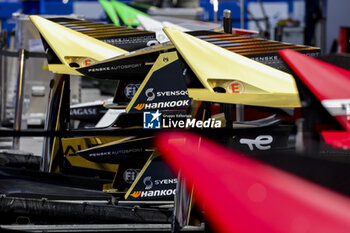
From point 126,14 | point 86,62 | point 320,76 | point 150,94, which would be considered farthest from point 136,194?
point 126,14

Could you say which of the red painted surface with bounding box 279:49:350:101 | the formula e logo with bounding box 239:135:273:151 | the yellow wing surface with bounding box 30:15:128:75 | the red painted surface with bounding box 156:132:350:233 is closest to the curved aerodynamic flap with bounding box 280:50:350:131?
the red painted surface with bounding box 279:49:350:101

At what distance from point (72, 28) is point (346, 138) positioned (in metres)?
2.84

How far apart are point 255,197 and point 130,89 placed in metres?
2.82

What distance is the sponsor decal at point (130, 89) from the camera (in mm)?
4277

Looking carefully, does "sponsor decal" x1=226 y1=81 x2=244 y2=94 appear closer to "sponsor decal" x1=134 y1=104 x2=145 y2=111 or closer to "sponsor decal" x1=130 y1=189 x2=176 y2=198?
"sponsor decal" x1=134 y1=104 x2=145 y2=111

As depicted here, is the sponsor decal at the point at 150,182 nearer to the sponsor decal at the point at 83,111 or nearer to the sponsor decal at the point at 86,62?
the sponsor decal at the point at 86,62

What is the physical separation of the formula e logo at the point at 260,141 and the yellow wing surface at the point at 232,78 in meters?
0.38

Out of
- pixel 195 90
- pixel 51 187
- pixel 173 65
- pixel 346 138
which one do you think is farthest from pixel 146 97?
pixel 346 138

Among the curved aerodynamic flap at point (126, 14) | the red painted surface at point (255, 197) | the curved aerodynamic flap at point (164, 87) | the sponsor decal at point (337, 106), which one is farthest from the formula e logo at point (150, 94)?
the curved aerodynamic flap at point (126, 14)

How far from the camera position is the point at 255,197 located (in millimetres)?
1560

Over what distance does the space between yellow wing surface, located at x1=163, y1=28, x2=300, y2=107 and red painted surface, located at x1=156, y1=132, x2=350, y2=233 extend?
121 centimetres

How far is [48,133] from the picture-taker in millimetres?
2801

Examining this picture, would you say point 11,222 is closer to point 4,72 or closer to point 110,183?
point 110,183

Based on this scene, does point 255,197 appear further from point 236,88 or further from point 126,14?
point 126,14
